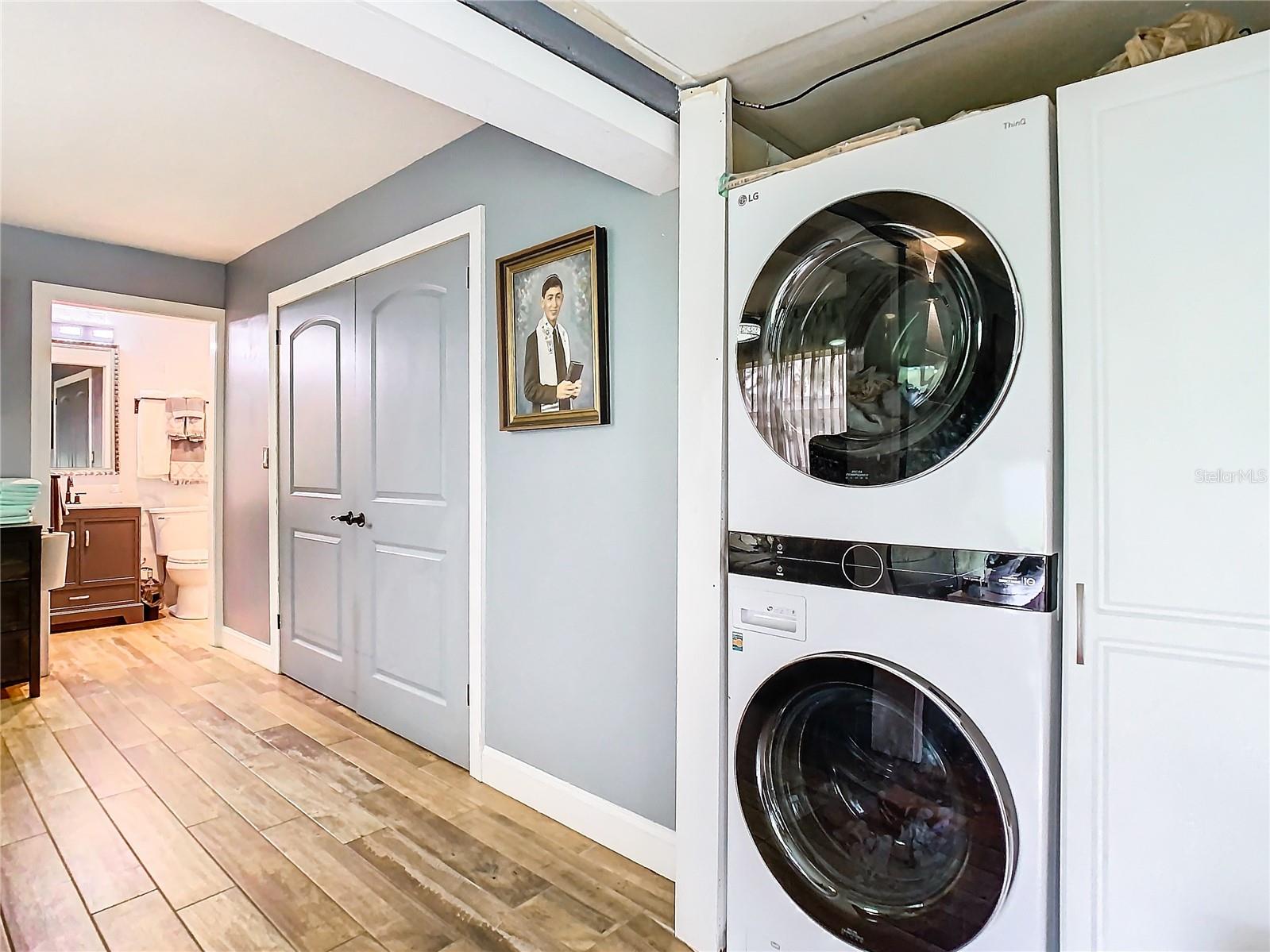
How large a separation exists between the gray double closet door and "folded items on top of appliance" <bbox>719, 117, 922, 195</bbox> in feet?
4.49

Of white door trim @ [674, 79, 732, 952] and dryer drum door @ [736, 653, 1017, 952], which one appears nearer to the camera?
dryer drum door @ [736, 653, 1017, 952]

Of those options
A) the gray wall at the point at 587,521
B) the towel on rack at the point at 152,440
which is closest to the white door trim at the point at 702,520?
the gray wall at the point at 587,521

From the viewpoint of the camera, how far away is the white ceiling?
2061 mm

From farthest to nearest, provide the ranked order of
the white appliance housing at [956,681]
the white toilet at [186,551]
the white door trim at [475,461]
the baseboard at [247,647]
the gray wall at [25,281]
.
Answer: the white toilet at [186,551], the baseboard at [247,647], the gray wall at [25,281], the white door trim at [475,461], the white appliance housing at [956,681]

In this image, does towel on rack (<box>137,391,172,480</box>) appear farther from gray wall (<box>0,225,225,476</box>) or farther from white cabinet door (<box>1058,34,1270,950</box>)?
white cabinet door (<box>1058,34,1270,950</box>)

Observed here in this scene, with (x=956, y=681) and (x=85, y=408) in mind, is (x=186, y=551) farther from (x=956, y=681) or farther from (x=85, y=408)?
(x=956, y=681)

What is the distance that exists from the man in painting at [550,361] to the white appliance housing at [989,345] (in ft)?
3.29

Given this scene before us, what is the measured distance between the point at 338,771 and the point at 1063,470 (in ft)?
8.48

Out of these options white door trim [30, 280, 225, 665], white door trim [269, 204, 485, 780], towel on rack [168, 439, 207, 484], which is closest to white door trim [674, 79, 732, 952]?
white door trim [269, 204, 485, 780]

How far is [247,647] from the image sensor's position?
4227 mm

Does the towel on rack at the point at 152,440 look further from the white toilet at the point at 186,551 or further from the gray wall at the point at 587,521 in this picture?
the gray wall at the point at 587,521

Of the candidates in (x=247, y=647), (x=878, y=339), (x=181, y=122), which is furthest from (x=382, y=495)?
(x=878, y=339)

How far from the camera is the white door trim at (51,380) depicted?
12.5 feet

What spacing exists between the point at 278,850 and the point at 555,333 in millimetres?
1774
